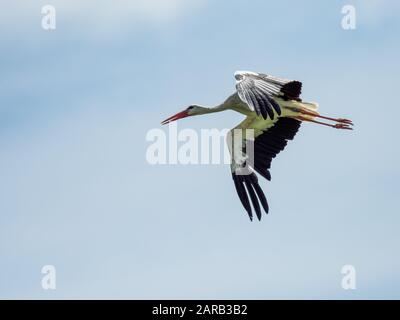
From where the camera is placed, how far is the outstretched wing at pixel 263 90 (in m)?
18.0

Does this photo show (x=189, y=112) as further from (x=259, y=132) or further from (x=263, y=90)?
(x=263, y=90)

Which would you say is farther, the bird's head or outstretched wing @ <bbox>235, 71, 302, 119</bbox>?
the bird's head

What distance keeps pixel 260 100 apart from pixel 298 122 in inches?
151

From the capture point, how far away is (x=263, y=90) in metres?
18.7

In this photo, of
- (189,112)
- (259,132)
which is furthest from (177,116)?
(259,132)

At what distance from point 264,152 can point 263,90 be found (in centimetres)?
349

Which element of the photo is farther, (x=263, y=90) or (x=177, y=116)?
(x=177, y=116)

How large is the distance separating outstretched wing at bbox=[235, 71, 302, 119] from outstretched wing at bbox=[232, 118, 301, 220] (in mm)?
1177

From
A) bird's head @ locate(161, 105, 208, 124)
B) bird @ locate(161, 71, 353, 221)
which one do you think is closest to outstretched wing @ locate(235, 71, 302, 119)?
bird @ locate(161, 71, 353, 221)

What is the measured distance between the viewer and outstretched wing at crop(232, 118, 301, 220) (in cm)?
2166

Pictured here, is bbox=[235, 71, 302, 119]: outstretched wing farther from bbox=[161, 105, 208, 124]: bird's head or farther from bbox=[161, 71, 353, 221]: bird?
bbox=[161, 105, 208, 124]: bird's head
